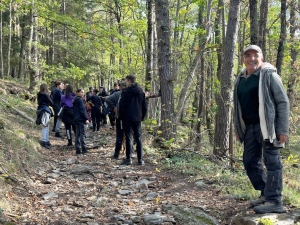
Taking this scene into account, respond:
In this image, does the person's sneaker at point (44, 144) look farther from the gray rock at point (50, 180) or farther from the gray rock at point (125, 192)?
the gray rock at point (125, 192)

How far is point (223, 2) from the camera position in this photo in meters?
10.9

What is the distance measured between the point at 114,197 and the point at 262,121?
3.11 m

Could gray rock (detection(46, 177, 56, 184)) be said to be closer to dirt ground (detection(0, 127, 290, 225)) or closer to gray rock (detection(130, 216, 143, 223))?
dirt ground (detection(0, 127, 290, 225))

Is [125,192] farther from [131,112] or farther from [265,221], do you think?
[265,221]

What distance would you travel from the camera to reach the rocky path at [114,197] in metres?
4.58

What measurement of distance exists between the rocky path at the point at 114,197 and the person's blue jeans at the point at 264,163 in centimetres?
64

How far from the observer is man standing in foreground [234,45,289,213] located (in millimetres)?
4068

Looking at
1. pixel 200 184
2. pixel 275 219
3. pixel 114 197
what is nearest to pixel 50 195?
pixel 114 197

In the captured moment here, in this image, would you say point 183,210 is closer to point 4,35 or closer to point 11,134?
point 11,134

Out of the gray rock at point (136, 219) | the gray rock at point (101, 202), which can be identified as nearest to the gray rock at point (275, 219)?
the gray rock at point (136, 219)

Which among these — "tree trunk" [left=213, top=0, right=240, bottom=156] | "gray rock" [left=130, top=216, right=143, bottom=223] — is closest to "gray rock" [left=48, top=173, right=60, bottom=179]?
"gray rock" [left=130, top=216, right=143, bottom=223]

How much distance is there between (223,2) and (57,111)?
7.62 m

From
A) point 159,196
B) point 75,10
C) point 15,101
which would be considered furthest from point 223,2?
point 75,10

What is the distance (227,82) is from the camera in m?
8.85
